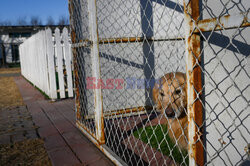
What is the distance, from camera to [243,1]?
1.13 m

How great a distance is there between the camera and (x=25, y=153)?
9.18 ft

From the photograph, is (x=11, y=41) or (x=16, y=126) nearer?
(x=16, y=126)

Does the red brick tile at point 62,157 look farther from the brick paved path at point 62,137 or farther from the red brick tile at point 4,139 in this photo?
the red brick tile at point 4,139

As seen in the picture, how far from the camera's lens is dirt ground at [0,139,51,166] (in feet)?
8.43

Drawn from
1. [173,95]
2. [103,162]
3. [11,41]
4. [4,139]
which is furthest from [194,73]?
[11,41]

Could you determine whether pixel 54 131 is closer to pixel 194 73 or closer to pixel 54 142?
pixel 54 142

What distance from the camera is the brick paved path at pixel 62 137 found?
2582 mm

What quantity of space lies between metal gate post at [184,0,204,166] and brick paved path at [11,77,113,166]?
1369 millimetres

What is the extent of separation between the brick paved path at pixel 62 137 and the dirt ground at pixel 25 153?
80 millimetres

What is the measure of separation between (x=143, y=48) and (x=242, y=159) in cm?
333

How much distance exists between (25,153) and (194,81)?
2361mm

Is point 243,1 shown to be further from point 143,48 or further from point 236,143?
point 143,48

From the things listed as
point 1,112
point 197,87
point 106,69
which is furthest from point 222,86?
point 1,112

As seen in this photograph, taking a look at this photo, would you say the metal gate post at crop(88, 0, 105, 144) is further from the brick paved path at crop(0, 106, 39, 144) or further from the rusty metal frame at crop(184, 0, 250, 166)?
the rusty metal frame at crop(184, 0, 250, 166)
